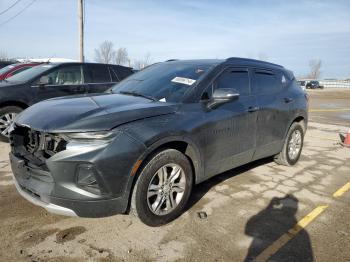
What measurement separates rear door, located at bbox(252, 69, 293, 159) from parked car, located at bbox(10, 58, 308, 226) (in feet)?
0.10

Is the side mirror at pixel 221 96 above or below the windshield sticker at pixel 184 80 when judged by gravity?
below

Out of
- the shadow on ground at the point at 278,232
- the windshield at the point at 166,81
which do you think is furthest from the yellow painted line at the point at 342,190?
the windshield at the point at 166,81

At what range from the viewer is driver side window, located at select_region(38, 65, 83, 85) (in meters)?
7.41

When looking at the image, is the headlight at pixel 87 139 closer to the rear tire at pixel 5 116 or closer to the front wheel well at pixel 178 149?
the front wheel well at pixel 178 149

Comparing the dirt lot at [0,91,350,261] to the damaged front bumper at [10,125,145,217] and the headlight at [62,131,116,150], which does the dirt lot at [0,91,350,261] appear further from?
the headlight at [62,131,116,150]

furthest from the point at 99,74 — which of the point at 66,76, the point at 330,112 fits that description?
the point at 330,112

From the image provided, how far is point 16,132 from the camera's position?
3537 millimetres

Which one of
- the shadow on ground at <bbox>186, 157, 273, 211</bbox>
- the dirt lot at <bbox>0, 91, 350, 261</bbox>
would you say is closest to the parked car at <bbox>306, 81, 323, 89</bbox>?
the shadow on ground at <bbox>186, 157, 273, 211</bbox>

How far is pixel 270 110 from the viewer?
4.95m

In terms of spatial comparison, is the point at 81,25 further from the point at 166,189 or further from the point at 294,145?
the point at 166,189

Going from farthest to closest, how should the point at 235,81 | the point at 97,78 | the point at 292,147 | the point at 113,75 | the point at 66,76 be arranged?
1. the point at 113,75
2. the point at 97,78
3. the point at 66,76
4. the point at 292,147
5. the point at 235,81

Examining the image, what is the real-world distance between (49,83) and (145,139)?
4.98 metres

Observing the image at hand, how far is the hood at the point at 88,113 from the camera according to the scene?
9.75 ft

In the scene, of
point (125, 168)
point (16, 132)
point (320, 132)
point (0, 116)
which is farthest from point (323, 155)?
point (0, 116)
